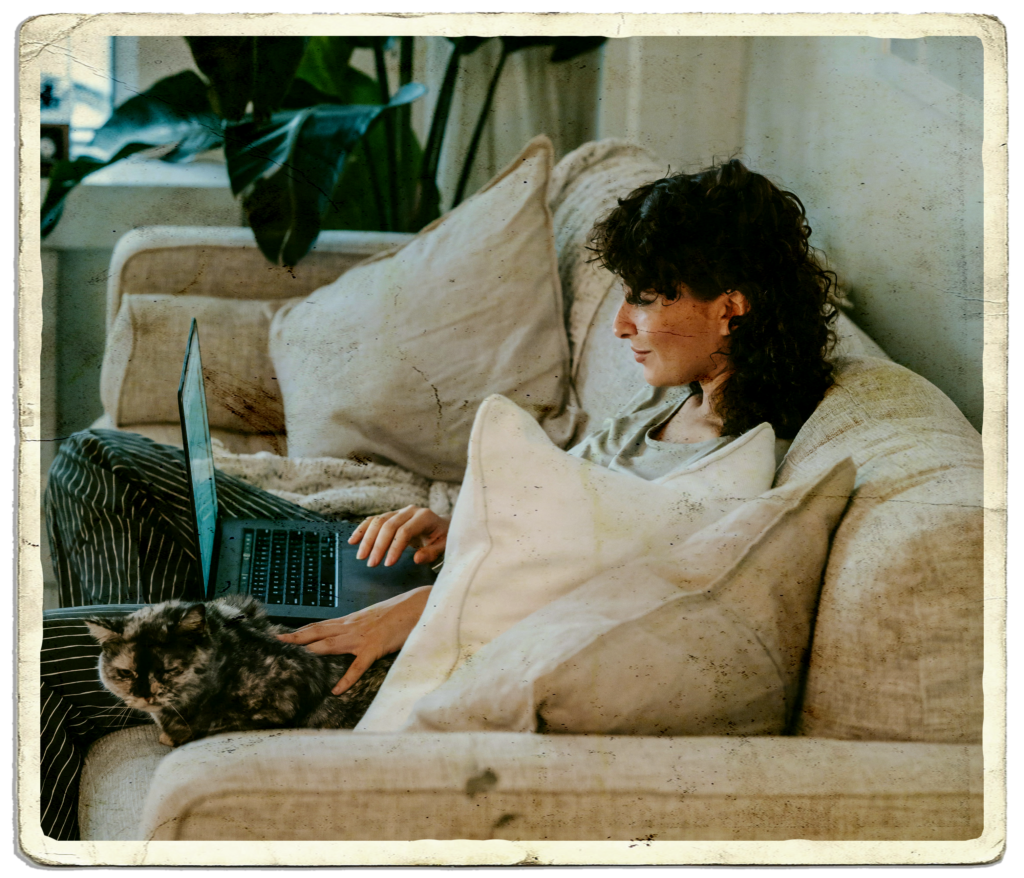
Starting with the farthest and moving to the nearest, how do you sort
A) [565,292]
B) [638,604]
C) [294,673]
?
[565,292]
[294,673]
[638,604]

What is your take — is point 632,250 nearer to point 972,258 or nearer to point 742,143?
point 742,143

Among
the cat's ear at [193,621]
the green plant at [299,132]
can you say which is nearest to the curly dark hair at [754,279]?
the green plant at [299,132]

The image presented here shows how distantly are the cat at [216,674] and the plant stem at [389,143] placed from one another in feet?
2.09

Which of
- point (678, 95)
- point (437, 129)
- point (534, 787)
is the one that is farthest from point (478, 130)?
point (534, 787)

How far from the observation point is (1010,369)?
1.22 metres

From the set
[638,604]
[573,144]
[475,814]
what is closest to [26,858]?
[475,814]

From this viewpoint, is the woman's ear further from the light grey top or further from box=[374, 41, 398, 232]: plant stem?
box=[374, 41, 398, 232]: plant stem

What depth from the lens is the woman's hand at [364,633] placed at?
3.79ft

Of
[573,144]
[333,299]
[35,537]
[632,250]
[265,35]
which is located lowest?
[35,537]

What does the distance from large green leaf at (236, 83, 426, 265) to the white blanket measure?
1.03ft

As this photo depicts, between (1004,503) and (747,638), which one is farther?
(1004,503)

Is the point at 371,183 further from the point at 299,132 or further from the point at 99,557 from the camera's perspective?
the point at 99,557

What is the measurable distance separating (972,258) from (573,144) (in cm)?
52

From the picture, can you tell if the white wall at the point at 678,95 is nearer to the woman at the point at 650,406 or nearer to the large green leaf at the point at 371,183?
the woman at the point at 650,406
